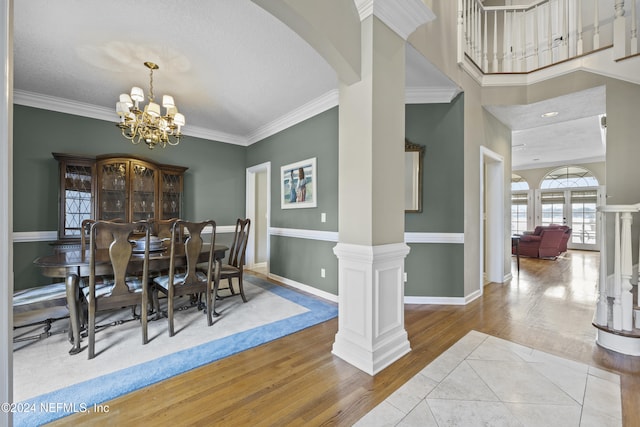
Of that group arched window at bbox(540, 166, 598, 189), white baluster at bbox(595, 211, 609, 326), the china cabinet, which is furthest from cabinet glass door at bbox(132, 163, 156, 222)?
arched window at bbox(540, 166, 598, 189)

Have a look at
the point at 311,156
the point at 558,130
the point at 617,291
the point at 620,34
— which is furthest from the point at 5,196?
the point at 558,130

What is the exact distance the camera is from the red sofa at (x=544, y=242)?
623cm

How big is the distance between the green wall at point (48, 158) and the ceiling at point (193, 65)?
8.7 inches

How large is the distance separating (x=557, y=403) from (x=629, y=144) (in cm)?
283

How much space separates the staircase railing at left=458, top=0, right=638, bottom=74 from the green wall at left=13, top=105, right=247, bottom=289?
4480 millimetres

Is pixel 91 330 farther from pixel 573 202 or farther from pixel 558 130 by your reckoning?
pixel 573 202

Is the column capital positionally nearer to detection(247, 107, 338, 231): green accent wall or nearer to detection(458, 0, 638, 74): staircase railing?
detection(458, 0, 638, 74): staircase railing

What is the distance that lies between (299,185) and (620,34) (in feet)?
13.0

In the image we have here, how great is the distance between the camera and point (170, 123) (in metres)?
3.01

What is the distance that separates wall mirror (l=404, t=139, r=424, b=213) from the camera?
3.32 m

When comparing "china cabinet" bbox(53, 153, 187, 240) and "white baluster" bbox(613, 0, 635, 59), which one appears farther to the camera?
"china cabinet" bbox(53, 153, 187, 240)

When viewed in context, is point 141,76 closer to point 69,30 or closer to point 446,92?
point 69,30

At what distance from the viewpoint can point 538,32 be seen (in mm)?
3660

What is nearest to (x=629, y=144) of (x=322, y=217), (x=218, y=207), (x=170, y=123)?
(x=322, y=217)
